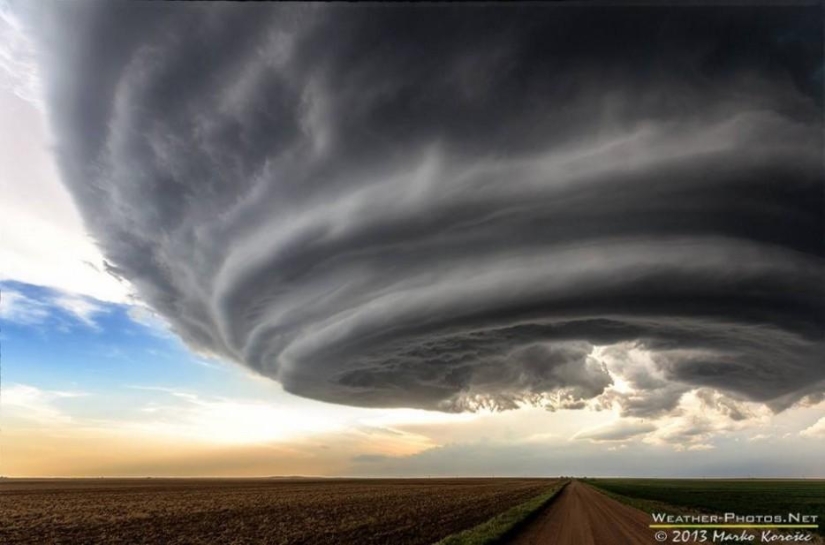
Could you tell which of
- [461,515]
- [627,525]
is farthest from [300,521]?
[627,525]

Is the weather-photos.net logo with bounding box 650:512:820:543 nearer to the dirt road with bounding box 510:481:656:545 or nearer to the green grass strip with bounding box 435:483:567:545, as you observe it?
the dirt road with bounding box 510:481:656:545

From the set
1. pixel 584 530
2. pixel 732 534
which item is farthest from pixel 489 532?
pixel 732 534

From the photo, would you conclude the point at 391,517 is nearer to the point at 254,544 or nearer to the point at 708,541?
the point at 254,544

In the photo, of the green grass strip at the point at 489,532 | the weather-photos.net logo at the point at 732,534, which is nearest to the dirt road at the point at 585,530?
the green grass strip at the point at 489,532

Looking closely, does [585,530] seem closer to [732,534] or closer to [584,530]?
[584,530]

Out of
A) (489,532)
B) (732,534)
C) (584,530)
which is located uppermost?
(489,532)

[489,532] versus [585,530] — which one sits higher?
[489,532]

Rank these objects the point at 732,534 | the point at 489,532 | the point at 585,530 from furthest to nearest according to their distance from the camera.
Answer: the point at 732,534 < the point at 585,530 < the point at 489,532

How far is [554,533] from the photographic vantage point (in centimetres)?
3378

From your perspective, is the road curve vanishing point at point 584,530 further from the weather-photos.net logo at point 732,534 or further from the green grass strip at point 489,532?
the weather-photos.net logo at point 732,534

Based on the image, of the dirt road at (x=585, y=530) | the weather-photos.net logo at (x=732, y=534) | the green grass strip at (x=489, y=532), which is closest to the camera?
the green grass strip at (x=489, y=532)

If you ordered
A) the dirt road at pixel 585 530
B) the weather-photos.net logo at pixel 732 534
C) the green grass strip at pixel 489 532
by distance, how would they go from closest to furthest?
the green grass strip at pixel 489 532, the dirt road at pixel 585 530, the weather-photos.net logo at pixel 732 534

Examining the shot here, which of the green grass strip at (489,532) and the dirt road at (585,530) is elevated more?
the green grass strip at (489,532)

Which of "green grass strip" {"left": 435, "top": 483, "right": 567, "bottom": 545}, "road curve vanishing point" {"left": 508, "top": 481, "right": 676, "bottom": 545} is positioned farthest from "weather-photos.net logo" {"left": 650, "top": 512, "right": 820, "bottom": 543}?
"green grass strip" {"left": 435, "top": 483, "right": 567, "bottom": 545}
